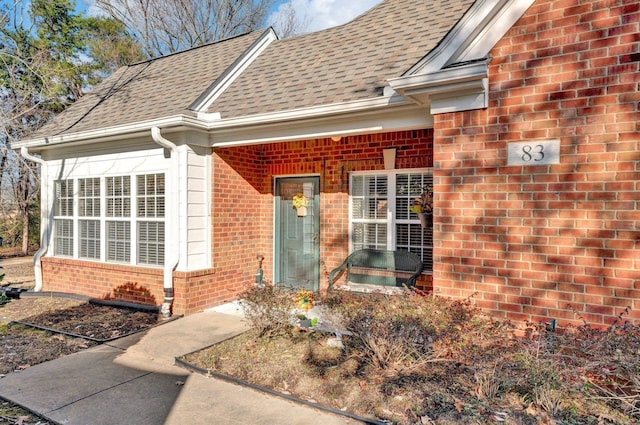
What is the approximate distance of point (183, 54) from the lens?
32.1 ft

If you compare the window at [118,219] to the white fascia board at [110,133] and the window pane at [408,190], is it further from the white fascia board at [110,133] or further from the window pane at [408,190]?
the window pane at [408,190]

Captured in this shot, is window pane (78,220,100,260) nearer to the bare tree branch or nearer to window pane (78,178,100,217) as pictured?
window pane (78,178,100,217)

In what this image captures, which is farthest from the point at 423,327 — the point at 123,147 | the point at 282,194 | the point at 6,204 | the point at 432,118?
the point at 6,204

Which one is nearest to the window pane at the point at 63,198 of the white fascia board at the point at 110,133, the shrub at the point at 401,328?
the white fascia board at the point at 110,133

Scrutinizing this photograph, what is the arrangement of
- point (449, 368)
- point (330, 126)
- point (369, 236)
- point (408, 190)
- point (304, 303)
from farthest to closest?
1. point (369, 236)
2. point (408, 190)
3. point (330, 126)
4. point (304, 303)
5. point (449, 368)

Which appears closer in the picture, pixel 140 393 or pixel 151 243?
pixel 140 393

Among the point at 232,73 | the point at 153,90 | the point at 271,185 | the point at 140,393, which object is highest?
the point at 232,73

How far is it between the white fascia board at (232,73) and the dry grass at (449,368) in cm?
430

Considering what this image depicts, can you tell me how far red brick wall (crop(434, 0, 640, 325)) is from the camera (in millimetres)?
3717

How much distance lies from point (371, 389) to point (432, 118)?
10.6ft

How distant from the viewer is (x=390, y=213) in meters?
6.64

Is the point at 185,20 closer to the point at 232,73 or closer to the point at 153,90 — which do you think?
the point at 153,90

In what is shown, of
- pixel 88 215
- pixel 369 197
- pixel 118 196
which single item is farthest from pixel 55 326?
pixel 369 197

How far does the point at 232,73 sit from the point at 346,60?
95.4 inches
